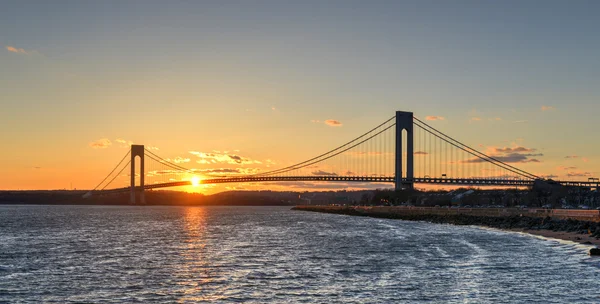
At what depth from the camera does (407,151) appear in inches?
4995

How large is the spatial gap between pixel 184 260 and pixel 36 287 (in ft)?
34.2

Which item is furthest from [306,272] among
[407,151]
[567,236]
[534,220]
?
[407,151]

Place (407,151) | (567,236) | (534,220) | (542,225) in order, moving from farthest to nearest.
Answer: (407,151)
(534,220)
(542,225)
(567,236)

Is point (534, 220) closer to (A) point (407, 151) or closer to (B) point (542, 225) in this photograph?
(B) point (542, 225)

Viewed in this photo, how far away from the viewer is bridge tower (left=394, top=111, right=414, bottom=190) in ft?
401

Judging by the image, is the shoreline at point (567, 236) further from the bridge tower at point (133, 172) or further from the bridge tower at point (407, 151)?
the bridge tower at point (133, 172)

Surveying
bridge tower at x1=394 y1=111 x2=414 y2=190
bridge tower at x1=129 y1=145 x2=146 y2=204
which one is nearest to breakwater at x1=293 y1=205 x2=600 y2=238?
bridge tower at x1=394 y1=111 x2=414 y2=190

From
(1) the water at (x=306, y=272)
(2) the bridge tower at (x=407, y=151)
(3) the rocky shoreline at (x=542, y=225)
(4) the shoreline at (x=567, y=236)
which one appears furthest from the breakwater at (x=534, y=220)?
(2) the bridge tower at (x=407, y=151)

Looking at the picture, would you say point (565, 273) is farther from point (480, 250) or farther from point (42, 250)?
point (42, 250)

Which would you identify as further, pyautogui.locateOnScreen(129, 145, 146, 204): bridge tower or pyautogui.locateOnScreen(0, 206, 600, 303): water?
pyautogui.locateOnScreen(129, 145, 146, 204): bridge tower

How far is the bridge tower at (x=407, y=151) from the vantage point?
122312 mm

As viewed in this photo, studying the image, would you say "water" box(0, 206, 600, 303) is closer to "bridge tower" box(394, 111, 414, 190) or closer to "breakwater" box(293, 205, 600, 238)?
"breakwater" box(293, 205, 600, 238)

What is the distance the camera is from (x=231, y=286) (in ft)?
77.7

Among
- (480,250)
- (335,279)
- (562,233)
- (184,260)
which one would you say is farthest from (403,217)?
(335,279)
